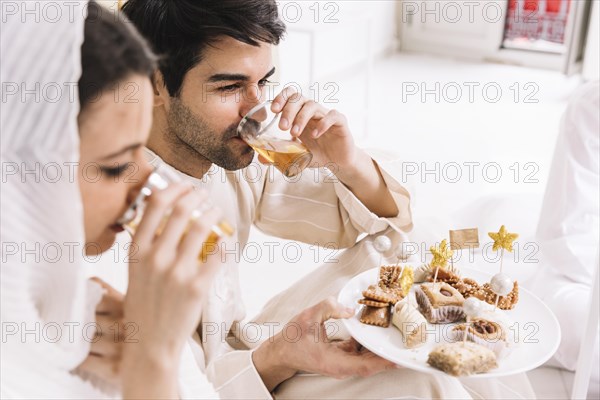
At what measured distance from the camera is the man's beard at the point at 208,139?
1.36 meters

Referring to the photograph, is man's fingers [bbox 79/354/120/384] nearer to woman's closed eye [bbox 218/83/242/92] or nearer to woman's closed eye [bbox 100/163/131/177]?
woman's closed eye [bbox 100/163/131/177]

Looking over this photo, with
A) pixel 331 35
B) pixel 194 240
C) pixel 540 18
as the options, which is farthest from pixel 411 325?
pixel 540 18

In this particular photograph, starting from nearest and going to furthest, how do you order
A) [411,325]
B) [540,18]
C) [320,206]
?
[411,325] < [320,206] < [540,18]

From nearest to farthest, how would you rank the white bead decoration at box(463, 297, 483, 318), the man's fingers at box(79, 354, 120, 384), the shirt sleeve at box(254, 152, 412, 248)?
1. the man's fingers at box(79, 354, 120, 384)
2. the white bead decoration at box(463, 297, 483, 318)
3. the shirt sleeve at box(254, 152, 412, 248)

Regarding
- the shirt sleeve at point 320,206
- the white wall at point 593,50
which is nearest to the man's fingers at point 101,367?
the shirt sleeve at point 320,206

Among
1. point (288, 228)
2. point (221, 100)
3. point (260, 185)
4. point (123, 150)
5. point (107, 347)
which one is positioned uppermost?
point (123, 150)

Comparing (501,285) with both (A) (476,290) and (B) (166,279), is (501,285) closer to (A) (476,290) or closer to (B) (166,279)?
(A) (476,290)

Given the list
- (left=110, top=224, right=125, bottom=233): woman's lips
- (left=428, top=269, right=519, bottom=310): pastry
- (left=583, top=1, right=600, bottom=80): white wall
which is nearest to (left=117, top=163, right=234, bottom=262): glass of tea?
(left=110, top=224, right=125, bottom=233): woman's lips

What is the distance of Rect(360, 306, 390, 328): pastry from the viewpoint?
1215 millimetres

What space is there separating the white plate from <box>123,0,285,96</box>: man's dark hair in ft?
1.68

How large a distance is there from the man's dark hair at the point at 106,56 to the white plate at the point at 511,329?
0.67 metres

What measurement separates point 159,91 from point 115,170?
76 centimetres

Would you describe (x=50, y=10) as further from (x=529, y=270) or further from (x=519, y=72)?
(x=519, y=72)

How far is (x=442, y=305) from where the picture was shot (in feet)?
4.10
